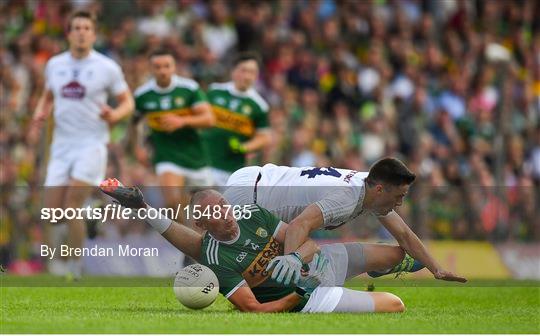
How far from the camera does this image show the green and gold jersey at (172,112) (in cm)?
1563

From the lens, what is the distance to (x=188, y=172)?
51.9ft

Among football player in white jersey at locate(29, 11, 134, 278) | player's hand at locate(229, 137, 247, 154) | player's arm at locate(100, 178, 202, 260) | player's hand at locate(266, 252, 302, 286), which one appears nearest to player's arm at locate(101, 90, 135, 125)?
football player in white jersey at locate(29, 11, 134, 278)

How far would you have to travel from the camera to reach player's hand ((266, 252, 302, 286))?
32.2 ft

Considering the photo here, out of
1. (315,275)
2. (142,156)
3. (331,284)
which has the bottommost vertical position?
(142,156)

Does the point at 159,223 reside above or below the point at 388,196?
below

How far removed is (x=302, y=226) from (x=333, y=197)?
390mm

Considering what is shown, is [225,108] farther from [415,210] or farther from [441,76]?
[441,76]

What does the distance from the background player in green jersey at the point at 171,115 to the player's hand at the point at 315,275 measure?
5.39 metres

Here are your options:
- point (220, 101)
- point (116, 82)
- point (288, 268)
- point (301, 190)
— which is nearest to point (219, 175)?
point (220, 101)

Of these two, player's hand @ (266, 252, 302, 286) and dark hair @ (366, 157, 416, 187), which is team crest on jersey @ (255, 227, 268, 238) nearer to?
player's hand @ (266, 252, 302, 286)

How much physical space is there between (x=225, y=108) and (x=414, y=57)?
750cm

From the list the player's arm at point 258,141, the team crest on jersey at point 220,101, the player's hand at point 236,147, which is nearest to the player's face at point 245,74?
the team crest on jersey at point 220,101

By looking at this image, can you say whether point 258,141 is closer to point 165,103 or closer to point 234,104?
point 234,104

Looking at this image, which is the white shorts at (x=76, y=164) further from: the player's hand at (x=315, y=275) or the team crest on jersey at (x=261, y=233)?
the player's hand at (x=315, y=275)
